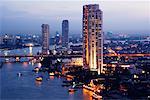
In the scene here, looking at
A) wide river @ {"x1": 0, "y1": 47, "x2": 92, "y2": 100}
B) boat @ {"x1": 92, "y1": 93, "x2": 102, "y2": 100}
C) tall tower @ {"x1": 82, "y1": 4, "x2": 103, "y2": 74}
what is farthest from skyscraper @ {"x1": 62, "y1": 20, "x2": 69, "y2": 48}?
boat @ {"x1": 92, "y1": 93, "x2": 102, "y2": 100}

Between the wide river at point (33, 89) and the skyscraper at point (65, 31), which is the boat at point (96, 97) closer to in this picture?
the wide river at point (33, 89)

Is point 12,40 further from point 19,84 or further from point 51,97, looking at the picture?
point 51,97

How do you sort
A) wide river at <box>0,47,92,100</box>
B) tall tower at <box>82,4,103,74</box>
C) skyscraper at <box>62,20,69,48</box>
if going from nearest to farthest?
wide river at <box>0,47,92,100</box>, tall tower at <box>82,4,103,74</box>, skyscraper at <box>62,20,69,48</box>

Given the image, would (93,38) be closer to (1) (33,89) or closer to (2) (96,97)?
(1) (33,89)

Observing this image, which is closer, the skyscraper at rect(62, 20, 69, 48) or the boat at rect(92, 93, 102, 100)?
the boat at rect(92, 93, 102, 100)

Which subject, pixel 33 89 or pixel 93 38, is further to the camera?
pixel 93 38

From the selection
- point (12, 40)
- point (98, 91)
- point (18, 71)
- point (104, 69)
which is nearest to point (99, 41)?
point (104, 69)

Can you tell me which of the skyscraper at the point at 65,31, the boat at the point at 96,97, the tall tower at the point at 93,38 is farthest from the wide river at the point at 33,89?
the skyscraper at the point at 65,31

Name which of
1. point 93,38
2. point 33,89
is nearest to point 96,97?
point 33,89

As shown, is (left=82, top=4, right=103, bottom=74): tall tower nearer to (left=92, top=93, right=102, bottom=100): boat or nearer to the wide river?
the wide river
